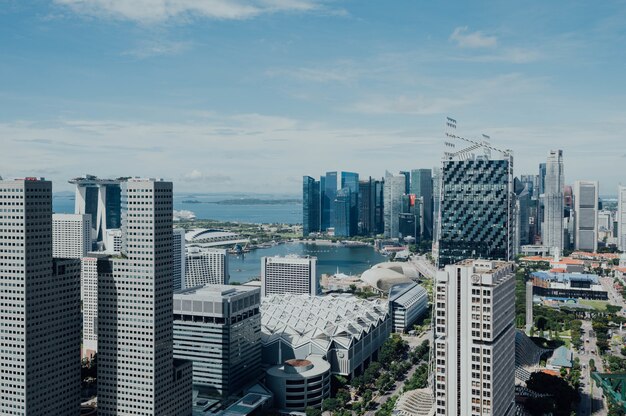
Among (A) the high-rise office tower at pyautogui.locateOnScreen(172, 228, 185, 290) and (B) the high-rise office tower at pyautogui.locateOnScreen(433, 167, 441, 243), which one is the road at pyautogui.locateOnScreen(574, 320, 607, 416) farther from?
(A) the high-rise office tower at pyautogui.locateOnScreen(172, 228, 185, 290)

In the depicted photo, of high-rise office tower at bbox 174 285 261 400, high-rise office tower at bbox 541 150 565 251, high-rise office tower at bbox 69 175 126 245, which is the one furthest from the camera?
high-rise office tower at bbox 541 150 565 251

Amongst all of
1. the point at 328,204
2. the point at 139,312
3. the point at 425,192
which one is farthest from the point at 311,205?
the point at 139,312

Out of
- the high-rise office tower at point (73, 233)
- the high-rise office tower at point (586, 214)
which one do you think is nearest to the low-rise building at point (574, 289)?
the high-rise office tower at point (586, 214)

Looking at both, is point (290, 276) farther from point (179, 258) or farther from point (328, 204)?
point (328, 204)

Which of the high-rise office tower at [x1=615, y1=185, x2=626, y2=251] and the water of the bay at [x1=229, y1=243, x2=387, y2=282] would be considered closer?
the water of the bay at [x1=229, y1=243, x2=387, y2=282]

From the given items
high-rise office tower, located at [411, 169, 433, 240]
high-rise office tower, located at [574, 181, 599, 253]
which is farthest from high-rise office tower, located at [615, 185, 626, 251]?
high-rise office tower, located at [411, 169, 433, 240]

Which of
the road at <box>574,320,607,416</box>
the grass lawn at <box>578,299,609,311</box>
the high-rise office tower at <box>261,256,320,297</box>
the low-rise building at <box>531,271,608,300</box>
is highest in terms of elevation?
the high-rise office tower at <box>261,256,320,297</box>
